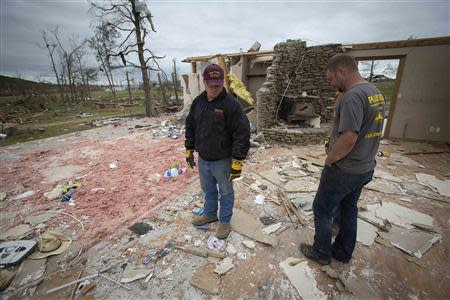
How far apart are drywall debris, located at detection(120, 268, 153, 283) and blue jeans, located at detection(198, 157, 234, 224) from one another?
1037 millimetres

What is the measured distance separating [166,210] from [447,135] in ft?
29.3

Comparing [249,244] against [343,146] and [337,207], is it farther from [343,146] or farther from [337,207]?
[343,146]

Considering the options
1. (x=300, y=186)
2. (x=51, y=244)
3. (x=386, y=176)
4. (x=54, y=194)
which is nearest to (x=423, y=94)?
(x=386, y=176)

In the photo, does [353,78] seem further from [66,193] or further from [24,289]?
[66,193]

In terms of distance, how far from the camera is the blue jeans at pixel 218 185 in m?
2.44

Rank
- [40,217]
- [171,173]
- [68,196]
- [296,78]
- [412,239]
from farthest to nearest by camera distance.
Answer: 1. [296,78]
2. [171,173]
3. [68,196]
4. [40,217]
5. [412,239]


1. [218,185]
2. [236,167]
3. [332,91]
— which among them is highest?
[332,91]

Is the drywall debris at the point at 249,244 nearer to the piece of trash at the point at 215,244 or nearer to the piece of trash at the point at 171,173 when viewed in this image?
the piece of trash at the point at 215,244

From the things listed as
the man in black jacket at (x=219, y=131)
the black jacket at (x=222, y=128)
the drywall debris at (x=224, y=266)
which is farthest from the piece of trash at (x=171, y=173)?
the drywall debris at (x=224, y=266)

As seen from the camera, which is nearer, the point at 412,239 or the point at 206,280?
the point at 206,280

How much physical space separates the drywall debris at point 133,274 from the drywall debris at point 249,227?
1.21m

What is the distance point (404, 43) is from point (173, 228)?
836cm

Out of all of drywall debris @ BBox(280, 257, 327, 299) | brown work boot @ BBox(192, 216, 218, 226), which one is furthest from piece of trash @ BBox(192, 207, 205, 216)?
drywall debris @ BBox(280, 257, 327, 299)

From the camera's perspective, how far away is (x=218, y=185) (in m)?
2.54
